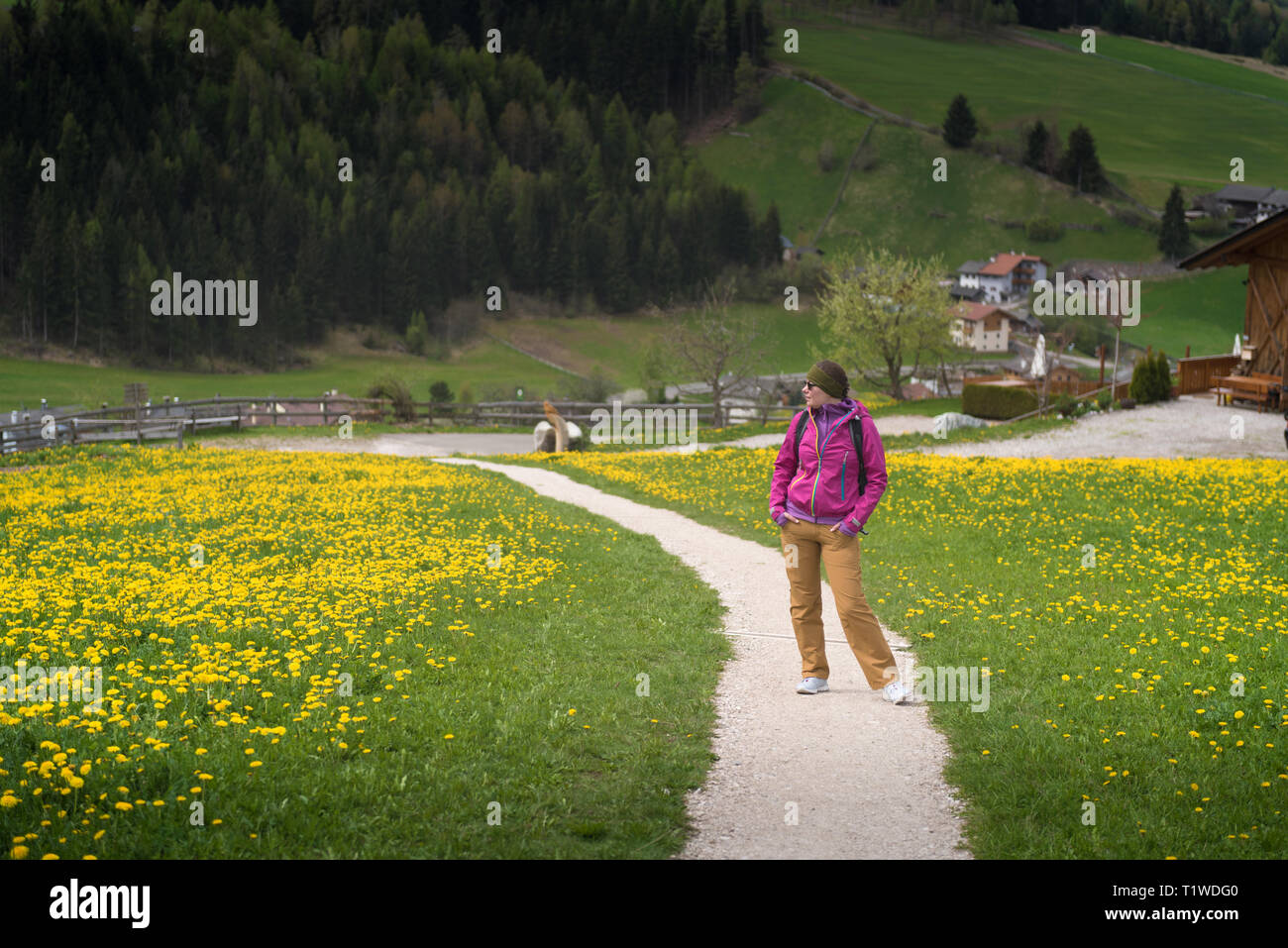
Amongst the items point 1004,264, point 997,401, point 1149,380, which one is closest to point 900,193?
point 1004,264

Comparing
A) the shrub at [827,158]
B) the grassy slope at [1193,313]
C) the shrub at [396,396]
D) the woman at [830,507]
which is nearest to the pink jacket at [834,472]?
the woman at [830,507]

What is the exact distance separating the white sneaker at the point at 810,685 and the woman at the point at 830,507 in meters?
→ 0.01

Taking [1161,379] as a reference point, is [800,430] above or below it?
above

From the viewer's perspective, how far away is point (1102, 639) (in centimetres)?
1180

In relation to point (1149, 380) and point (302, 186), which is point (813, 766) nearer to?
point (1149, 380)

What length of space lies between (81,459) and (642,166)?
142542 mm

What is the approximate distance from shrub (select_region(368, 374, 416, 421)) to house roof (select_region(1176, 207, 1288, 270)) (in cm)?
3964

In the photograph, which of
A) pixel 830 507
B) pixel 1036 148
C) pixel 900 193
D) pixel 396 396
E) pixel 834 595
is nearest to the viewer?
pixel 830 507

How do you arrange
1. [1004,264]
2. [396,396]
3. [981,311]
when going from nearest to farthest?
1. [396,396]
2. [981,311]
3. [1004,264]

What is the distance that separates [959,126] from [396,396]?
14149 cm

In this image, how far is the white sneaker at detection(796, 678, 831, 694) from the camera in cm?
1048

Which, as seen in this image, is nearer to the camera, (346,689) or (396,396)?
(346,689)

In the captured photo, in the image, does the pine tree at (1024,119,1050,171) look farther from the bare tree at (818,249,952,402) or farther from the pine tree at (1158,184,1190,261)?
the bare tree at (818,249,952,402)

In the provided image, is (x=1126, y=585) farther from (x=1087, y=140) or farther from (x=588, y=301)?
(x=1087, y=140)
